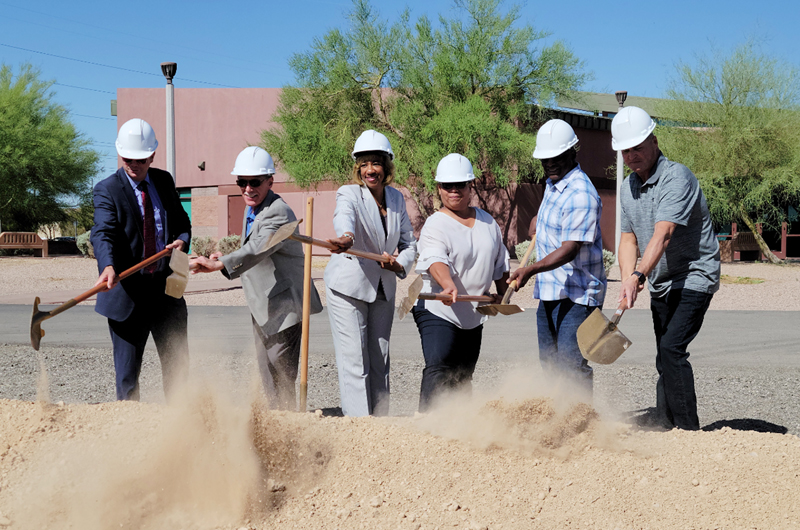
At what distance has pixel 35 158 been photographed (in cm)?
3034

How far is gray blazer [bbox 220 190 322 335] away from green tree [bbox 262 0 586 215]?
1654cm

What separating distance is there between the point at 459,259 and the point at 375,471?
1.58 meters

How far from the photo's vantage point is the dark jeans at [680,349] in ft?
13.2

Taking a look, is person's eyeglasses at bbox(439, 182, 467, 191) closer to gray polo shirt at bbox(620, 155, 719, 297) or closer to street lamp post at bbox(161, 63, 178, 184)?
gray polo shirt at bbox(620, 155, 719, 297)

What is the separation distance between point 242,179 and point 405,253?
108 cm

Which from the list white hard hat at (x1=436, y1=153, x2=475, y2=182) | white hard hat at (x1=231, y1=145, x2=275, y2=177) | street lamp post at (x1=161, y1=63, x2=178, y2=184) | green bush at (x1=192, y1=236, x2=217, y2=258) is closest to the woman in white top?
white hard hat at (x1=436, y1=153, x2=475, y2=182)

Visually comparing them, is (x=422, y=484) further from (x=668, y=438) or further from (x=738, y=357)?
(x=738, y=357)

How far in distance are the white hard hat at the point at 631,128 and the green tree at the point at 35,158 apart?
30.3 meters

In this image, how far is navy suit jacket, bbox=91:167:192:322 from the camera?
13.1 ft

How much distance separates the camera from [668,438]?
3.60 m

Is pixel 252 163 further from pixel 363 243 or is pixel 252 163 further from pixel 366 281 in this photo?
pixel 366 281

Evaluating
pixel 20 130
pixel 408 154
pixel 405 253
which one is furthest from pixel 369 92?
pixel 405 253

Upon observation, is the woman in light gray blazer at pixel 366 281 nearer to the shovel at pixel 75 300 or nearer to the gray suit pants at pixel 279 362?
the gray suit pants at pixel 279 362

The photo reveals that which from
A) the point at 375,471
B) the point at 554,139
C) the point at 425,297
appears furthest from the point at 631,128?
the point at 375,471
